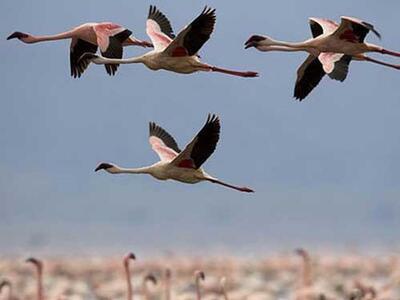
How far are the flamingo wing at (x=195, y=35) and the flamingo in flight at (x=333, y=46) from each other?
1.05ft

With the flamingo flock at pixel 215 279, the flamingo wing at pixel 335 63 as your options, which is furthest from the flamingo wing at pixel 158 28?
the flamingo flock at pixel 215 279

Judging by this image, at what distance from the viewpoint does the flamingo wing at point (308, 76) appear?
1300 centimetres

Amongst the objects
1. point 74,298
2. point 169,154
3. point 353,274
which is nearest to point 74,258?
point 353,274

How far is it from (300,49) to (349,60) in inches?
15.0

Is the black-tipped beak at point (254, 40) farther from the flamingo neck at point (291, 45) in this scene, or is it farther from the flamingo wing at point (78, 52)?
the flamingo wing at point (78, 52)

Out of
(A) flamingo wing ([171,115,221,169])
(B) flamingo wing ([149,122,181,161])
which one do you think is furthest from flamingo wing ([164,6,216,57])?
(B) flamingo wing ([149,122,181,161])

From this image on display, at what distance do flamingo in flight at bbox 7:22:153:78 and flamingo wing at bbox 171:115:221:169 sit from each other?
2.87 feet

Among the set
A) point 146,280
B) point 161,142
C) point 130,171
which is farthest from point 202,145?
point 146,280

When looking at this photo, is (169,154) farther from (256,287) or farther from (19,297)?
(256,287)

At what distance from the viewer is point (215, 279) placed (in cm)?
3612

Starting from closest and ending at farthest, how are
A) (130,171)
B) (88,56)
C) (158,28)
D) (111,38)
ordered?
1. (111,38)
2. (130,171)
3. (88,56)
4. (158,28)

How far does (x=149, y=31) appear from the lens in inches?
533

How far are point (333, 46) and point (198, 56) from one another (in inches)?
40.6

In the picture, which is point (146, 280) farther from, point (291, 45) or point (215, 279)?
point (215, 279)
